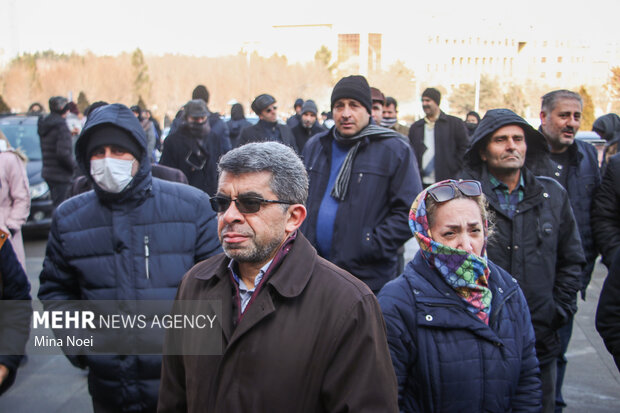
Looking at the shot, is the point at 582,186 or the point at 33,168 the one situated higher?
the point at 582,186

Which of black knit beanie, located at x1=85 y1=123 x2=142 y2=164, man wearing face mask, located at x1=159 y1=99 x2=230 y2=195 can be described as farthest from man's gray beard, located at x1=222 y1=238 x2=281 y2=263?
man wearing face mask, located at x1=159 y1=99 x2=230 y2=195

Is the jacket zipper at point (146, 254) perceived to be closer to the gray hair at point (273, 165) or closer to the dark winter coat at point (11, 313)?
the dark winter coat at point (11, 313)

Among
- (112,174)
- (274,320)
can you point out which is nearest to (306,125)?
(112,174)

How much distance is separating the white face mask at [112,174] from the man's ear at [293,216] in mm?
1135

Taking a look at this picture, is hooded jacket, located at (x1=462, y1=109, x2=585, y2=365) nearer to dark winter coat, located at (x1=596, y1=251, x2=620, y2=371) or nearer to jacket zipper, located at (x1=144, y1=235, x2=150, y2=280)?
dark winter coat, located at (x1=596, y1=251, x2=620, y2=371)

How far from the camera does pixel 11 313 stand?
3014 millimetres

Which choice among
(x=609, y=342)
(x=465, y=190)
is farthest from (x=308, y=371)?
(x=609, y=342)

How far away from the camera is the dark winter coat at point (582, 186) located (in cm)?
441

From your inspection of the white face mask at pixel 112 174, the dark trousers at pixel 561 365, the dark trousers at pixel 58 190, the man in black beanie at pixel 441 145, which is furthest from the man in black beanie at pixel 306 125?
the white face mask at pixel 112 174

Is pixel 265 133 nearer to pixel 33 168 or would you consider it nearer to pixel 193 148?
pixel 193 148

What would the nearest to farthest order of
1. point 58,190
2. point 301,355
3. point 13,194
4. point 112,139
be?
point 301,355
point 112,139
point 13,194
point 58,190

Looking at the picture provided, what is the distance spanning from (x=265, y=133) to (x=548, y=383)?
6159mm

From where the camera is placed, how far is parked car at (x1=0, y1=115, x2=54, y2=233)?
418 inches

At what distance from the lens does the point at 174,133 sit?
7.19 metres
